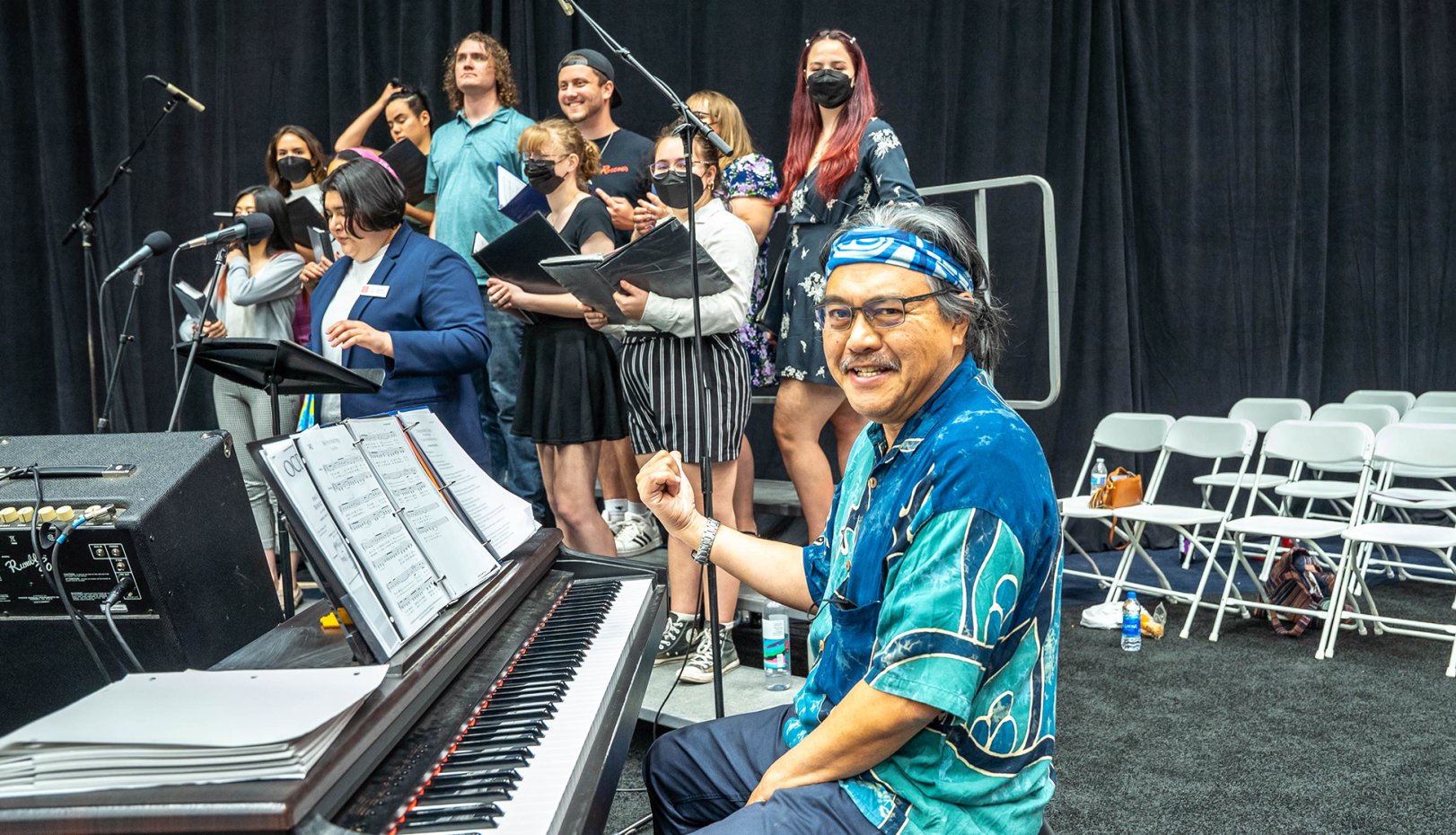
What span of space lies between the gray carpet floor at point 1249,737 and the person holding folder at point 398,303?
116cm

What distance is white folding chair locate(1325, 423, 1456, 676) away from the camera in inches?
155

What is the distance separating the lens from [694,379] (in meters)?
2.93

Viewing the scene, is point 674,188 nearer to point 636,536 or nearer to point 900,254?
point 636,536

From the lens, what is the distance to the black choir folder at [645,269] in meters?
2.38

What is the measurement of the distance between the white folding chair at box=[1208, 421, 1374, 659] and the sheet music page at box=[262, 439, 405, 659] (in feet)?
12.2

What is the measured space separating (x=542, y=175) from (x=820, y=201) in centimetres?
85

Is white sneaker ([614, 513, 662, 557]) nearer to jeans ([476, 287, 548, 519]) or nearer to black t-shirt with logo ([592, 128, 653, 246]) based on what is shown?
jeans ([476, 287, 548, 519])

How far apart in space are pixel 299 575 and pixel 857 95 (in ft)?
10.3

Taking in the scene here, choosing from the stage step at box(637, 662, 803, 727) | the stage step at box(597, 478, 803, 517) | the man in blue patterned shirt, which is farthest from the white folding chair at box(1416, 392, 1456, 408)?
the man in blue patterned shirt

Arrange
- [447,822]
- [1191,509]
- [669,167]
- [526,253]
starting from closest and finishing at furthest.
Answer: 1. [447,822]
2. [526,253]
3. [669,167]
4. [1191,509]

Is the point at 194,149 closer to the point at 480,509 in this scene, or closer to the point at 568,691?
the point at 480,509

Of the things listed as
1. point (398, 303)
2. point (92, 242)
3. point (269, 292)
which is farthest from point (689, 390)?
point (92, 242)

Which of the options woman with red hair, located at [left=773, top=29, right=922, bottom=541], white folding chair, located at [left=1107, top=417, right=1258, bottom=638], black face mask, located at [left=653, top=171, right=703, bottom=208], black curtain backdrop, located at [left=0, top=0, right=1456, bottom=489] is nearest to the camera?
black face mask, located at [left=653, top=171, right=703, bottom=208]

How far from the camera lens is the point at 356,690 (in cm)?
102
